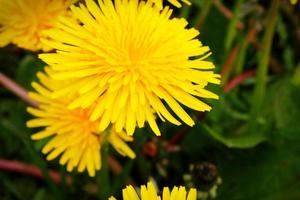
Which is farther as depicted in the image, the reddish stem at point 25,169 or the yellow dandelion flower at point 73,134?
the reddish stem at point 25,169

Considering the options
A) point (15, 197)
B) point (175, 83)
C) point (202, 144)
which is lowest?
point (15, 197)

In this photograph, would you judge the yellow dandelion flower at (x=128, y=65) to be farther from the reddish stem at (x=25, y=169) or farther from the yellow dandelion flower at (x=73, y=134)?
the reddish stem at (x=25, y=169)

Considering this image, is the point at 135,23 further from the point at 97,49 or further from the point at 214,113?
the point at 214,113

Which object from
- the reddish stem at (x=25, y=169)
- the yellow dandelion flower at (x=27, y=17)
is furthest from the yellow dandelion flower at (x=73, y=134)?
the reddish stem at (x=25, y=169)

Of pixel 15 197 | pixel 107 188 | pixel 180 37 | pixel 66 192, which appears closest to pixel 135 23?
pixel 180 37

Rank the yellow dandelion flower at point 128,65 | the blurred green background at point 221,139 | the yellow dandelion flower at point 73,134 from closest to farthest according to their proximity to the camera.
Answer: the yellow dandelion flower at point 128,65
the yellow dandelion flower at point 73,134
the blurred green background at point 221,139

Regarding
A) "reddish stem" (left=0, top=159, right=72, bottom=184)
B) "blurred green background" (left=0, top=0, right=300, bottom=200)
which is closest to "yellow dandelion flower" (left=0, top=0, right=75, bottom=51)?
"blurred green background" (left=0, top=0, right=300, bottom=200)

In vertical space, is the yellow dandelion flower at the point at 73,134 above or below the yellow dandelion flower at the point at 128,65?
below
